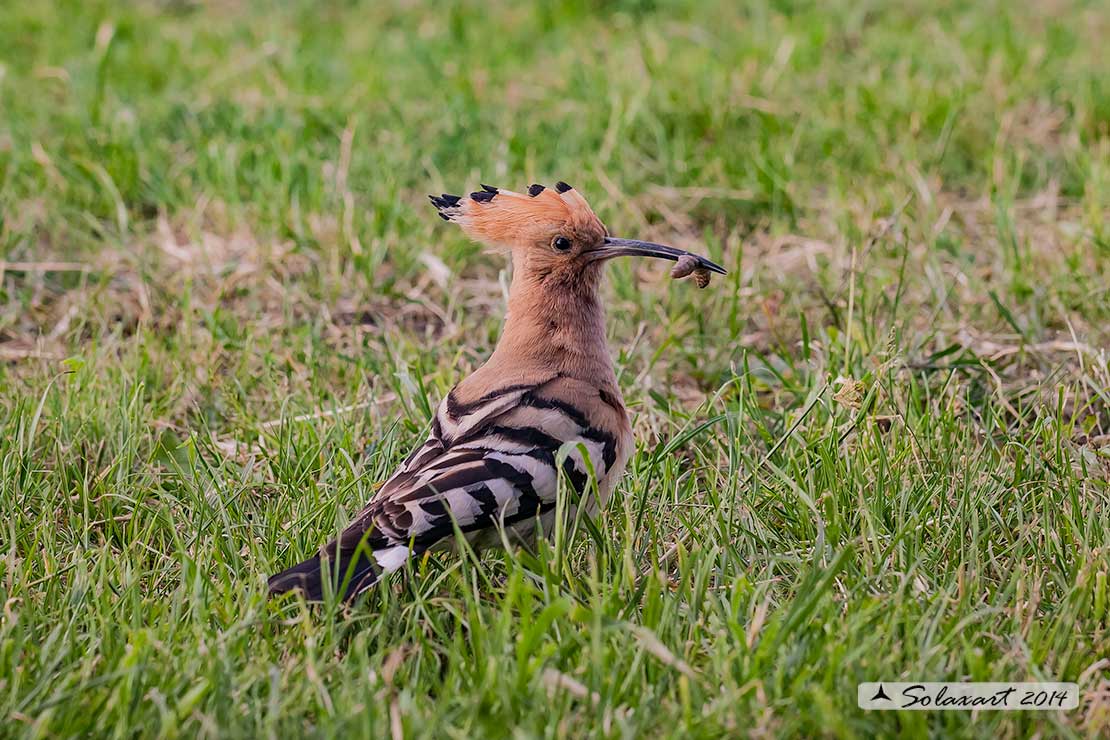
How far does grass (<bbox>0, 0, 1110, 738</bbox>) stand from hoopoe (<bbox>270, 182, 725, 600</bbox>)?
10 centimetres

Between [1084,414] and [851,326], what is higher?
[851,326]

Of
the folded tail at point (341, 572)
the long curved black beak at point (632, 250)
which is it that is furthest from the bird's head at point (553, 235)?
the folded tail at point (341, 572)

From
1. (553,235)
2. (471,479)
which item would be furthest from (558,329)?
(471,479)

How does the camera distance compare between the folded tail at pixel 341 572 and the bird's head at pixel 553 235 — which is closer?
the folded tail at pixel 341 572

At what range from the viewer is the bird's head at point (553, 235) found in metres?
2.80

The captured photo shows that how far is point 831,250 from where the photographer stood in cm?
412

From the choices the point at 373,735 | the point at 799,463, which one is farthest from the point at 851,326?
the point at 373,735

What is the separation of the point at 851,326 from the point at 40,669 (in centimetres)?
199

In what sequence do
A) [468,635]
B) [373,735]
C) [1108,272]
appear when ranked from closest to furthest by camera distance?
[373,735] → [468,635] → [1108,272]

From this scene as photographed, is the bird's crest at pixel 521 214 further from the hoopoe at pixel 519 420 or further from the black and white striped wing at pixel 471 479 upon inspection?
the black and white striped wing at pixel 471 479

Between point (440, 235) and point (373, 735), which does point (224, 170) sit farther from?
point (373, 735)

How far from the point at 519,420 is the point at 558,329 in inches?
11.1

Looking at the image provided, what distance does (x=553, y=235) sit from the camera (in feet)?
9.21

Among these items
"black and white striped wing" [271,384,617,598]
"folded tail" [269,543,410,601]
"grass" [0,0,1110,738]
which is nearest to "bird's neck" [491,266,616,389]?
"black and white striped wing" [271,384,617,598]
